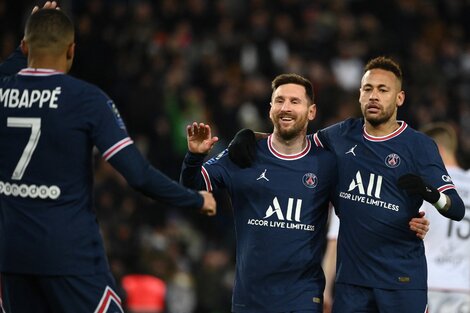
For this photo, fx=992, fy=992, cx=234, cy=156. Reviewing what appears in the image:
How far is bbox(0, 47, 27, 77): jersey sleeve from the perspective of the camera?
5.99 meters

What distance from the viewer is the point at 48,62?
17.8ft

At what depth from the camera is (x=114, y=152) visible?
5.28m

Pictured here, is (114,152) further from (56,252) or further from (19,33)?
(19,33)

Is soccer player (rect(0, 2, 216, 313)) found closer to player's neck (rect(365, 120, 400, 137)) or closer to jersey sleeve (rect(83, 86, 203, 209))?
jersey sleeve (rect(83, 86, 203, 209))

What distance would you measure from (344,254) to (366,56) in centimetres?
1024

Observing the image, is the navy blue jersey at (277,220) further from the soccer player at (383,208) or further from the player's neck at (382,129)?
the player's neck at (382,129)

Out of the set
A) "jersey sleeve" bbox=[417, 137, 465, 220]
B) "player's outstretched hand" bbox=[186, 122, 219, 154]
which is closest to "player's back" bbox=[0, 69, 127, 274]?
"player's outstretched hand" bbox=[186, 122, 219, 154]

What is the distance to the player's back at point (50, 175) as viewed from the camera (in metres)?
5.28

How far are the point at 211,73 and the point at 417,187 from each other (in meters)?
8.93

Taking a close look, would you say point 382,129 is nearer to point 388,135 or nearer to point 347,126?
point 388,135

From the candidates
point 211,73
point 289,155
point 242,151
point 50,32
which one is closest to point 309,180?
point 289,155

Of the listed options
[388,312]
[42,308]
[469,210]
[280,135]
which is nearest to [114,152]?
[42,308]

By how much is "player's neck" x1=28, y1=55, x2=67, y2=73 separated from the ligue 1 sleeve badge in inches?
78.5

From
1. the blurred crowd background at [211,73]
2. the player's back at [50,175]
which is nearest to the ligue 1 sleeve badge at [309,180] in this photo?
the player's back at [50,175]
